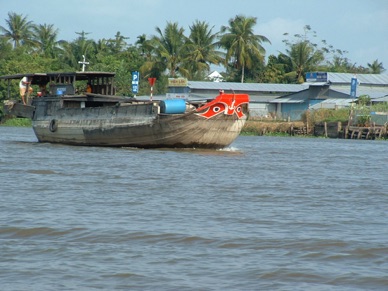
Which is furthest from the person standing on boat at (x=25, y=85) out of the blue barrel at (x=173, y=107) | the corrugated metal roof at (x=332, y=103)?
the corrugated metal roof at (x=332, y=103)

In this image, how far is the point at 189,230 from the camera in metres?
9.08

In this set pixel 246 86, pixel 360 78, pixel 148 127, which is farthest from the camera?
pixel 360 78

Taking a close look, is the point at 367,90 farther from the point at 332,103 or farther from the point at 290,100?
the point at 290,100

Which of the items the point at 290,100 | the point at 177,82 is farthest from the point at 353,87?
the point at 177,82

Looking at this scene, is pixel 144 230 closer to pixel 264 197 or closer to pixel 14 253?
pixel 14 253

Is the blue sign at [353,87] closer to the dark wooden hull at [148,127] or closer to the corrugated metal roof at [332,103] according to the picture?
the corrugated metal roof at [332,103]

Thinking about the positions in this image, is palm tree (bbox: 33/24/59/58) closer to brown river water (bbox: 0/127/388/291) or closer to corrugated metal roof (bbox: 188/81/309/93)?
corrugated metal roof (bbox: 188/81/309/93)

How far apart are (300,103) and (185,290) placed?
53.1m

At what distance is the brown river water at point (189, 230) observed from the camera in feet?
22.7

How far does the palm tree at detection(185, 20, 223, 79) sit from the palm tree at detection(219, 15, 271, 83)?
0.95 metres

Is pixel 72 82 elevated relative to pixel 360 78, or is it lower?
lower

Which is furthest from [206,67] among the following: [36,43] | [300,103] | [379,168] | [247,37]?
[379,168]

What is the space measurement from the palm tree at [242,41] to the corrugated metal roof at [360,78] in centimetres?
737

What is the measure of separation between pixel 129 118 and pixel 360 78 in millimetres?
42797
